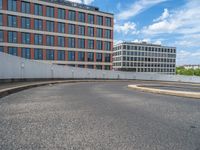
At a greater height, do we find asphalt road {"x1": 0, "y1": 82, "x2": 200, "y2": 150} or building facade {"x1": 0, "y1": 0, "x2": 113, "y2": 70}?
building facade {"x1": 0, "y1": 0, "x2": 113, "y2": 70}

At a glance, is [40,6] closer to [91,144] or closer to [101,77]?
[101,77]

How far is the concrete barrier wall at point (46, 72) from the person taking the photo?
17.0 metres

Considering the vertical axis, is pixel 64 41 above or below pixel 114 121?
above

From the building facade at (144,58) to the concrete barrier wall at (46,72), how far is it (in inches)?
2409

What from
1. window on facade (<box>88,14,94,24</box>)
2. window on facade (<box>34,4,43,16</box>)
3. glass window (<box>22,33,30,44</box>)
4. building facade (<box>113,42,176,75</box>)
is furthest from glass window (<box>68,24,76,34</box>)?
building facade (<box>113,42,176,75</box>)

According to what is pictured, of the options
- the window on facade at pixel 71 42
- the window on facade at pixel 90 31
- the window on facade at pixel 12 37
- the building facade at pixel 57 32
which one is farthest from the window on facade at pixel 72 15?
the window on facade at pixel 12 37

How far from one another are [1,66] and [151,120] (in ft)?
46.2

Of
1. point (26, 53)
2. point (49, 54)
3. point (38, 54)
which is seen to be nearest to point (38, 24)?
point (38, 54)

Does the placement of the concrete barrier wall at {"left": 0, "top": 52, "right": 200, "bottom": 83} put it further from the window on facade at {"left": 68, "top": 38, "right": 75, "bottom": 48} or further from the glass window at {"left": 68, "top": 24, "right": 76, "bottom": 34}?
the glass window at {"left": 68, "top": 24, "right": 76, "bottom": 34}

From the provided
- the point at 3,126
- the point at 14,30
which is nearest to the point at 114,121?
the point at 3,126

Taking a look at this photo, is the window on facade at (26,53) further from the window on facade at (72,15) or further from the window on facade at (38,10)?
the window on facade at (72,15)

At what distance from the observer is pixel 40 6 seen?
164 feet

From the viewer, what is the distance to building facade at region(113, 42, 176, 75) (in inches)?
4235

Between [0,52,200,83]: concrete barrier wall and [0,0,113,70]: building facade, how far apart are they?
52.0 ft
